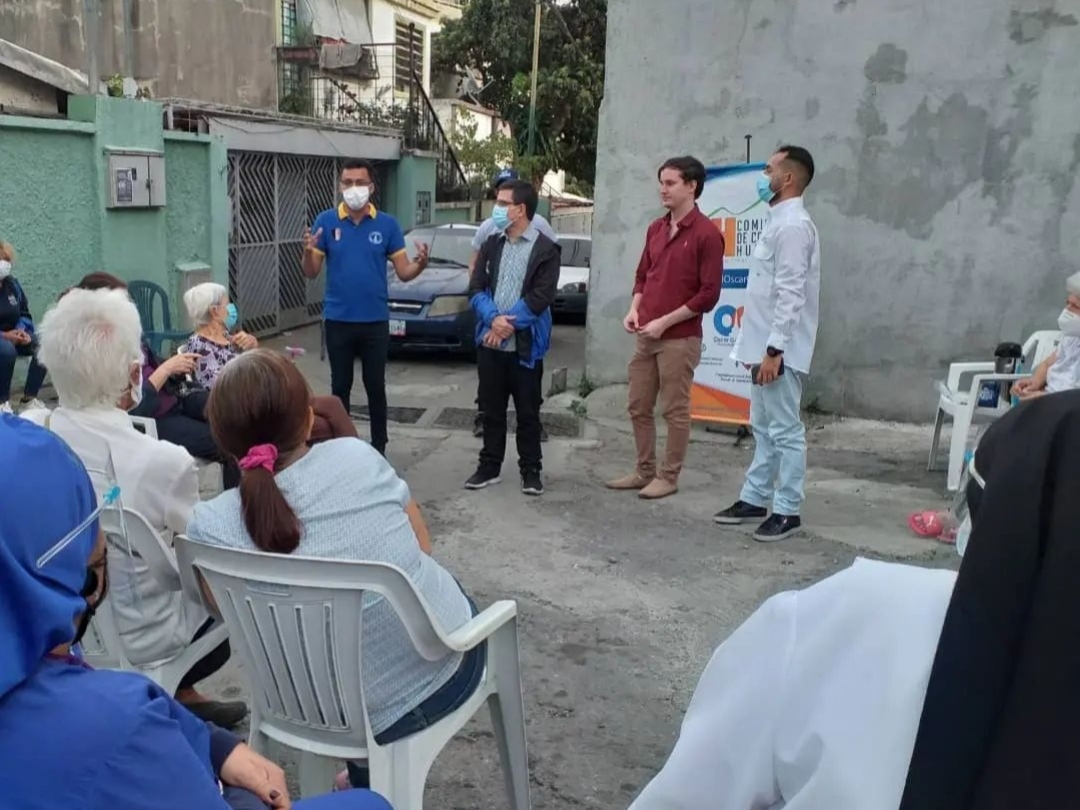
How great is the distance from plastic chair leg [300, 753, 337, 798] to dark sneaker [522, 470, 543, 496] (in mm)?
3341

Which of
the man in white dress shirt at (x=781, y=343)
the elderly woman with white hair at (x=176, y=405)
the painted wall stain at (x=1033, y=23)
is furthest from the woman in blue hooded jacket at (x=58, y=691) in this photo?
the painted wall stain at (x=1033, y=23)

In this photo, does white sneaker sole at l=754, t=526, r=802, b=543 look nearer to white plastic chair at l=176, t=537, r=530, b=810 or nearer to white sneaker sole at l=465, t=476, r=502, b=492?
white sneaker sole at l=465, t=476, r=502, b=492

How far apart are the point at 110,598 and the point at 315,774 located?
0.71 meters

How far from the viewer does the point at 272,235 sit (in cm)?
1177

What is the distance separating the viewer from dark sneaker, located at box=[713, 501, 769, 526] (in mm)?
5457

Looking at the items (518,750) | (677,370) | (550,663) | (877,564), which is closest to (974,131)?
(677,370)

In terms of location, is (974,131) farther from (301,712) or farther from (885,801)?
(885,801)

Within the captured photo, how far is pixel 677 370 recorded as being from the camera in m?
5.70

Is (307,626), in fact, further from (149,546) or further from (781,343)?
(781,343)

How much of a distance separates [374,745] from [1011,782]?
1.63 metres

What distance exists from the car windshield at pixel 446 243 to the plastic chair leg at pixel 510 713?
8767 millimetres

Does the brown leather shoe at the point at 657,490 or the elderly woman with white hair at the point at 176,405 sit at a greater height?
the elderly woman with white hair at the point at 176,405

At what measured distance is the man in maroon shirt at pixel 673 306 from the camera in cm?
561

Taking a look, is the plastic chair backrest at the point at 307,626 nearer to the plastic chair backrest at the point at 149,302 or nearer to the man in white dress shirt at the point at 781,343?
the man in white dress shirt at the point at 781,343
